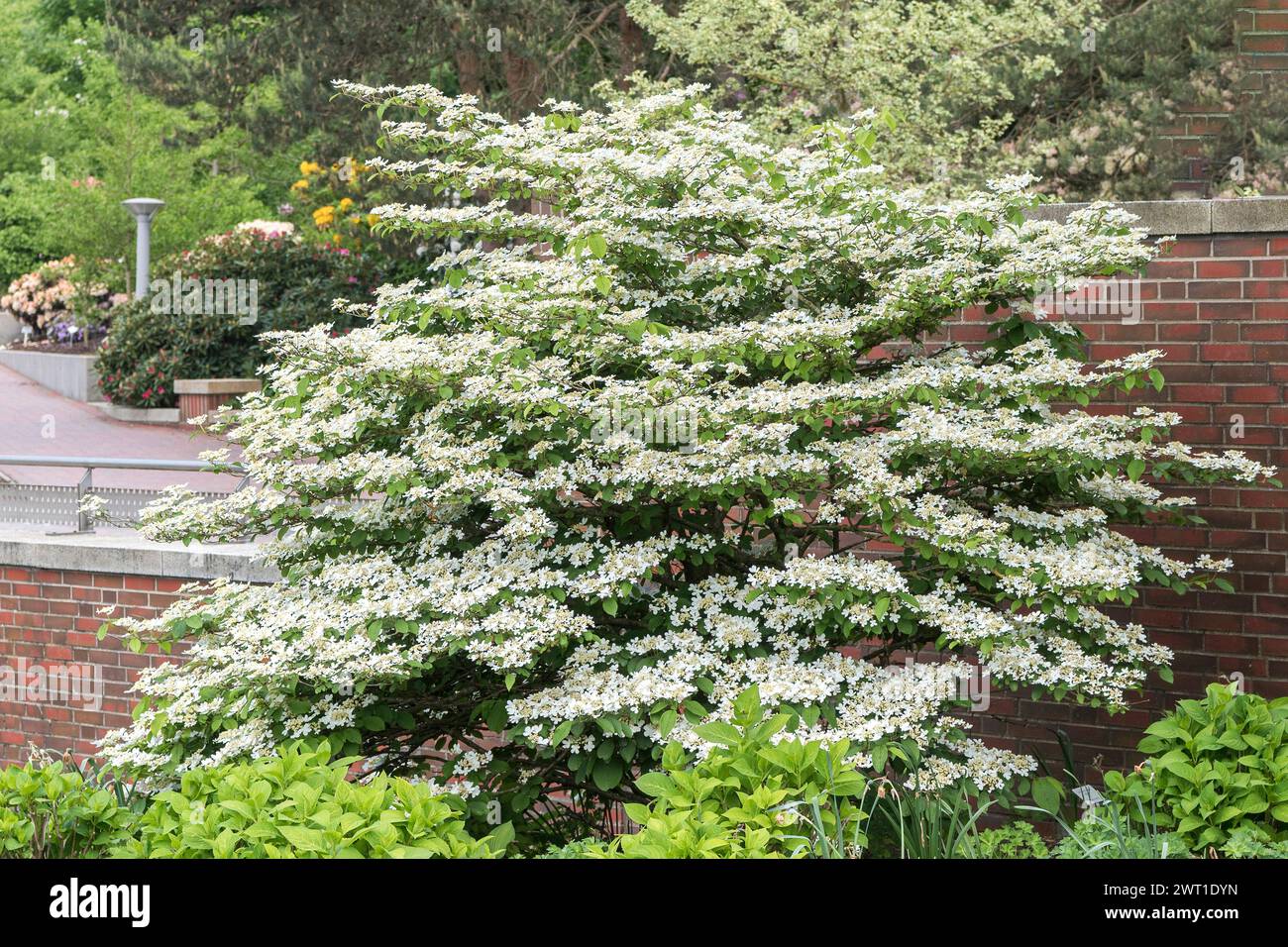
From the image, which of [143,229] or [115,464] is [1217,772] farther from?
[143,229]

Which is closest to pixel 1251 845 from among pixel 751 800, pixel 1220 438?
pixel 751 800

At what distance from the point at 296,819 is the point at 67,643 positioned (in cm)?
570

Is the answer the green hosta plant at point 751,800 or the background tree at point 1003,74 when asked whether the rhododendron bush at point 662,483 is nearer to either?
the green hosta plant at point 751,800

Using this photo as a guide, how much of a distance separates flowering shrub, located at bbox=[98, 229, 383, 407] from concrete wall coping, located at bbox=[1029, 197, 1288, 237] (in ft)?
45.7

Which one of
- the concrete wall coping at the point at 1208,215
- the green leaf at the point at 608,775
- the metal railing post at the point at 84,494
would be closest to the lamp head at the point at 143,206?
the metal railing post at the point at 84,494

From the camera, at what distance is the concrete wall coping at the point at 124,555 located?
25.9 feet

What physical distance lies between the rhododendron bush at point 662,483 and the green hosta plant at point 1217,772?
27cm

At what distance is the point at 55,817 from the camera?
4344 mm

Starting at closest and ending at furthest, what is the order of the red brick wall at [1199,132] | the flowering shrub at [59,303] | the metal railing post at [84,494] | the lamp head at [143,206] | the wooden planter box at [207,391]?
the metal railing post at [84,494], the red brick wall at [1199,132], the wooden planter box at [207,391], the lamp head at [143,206], the flowering shrub at [59,303]

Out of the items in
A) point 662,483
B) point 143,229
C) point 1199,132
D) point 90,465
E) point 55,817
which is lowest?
point 55,817

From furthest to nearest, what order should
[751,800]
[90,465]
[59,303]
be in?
[59,303] < [90,465] < [751,800]
